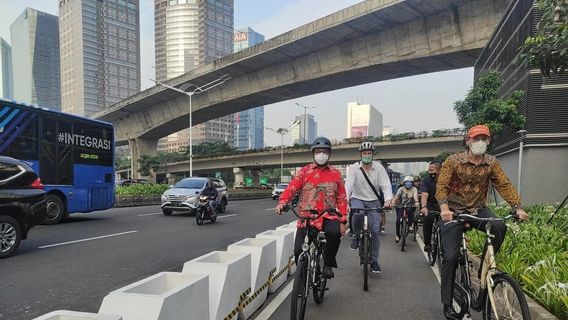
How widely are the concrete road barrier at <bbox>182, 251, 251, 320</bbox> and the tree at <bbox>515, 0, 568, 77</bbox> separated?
441cm

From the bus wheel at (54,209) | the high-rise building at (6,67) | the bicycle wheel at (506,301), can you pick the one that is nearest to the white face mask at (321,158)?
the bicycle wheel at (506,301)

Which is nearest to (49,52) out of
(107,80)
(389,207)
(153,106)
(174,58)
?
(107,80)

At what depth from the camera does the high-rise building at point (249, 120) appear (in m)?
91.1

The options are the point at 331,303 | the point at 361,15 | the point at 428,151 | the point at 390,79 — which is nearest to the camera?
the point at 331,303

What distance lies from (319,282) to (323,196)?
3.35ft

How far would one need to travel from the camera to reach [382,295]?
580 cm

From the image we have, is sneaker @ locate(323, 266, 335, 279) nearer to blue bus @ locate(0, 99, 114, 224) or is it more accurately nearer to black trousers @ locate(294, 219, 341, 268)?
black trousers @ locate(294, 219, 341, 268)

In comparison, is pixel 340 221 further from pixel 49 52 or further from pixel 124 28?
pixel 49 52

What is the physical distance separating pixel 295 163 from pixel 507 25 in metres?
39.4

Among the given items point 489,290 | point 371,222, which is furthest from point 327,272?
point 371,222

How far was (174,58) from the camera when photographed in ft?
188

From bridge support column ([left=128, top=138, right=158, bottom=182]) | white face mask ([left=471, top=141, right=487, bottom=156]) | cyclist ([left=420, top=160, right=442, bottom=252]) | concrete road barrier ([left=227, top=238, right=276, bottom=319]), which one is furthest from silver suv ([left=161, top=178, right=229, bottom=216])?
bridge support column ([left=128, top=138, right=158, bottom=182])

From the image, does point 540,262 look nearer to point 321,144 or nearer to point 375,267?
point 375,267

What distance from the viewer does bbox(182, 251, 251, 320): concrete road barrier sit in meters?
4.09
